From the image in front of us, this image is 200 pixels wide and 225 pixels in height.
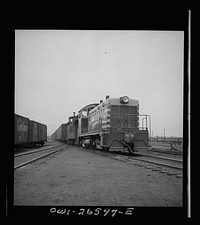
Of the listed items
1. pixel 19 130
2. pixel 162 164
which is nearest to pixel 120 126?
pixel 162 164

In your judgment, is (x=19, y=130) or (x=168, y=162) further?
(x=19, y=130)

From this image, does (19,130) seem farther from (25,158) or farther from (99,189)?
(99,189)

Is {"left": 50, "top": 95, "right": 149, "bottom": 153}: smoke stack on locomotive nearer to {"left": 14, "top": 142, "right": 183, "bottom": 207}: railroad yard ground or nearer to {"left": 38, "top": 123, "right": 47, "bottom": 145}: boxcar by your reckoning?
{"left": 14, "top": 142, "right": 183, "bottom": 207}: railroad yard ground

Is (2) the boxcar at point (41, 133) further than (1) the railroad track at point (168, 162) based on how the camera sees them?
Result: Yes

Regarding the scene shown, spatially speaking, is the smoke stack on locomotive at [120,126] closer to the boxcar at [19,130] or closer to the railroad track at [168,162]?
the railroad track at [168,162]

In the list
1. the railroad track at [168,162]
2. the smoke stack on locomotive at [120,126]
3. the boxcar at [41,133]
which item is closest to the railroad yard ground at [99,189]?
the railroad track at [168,162]

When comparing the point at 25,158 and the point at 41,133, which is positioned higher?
the point at 25,158
